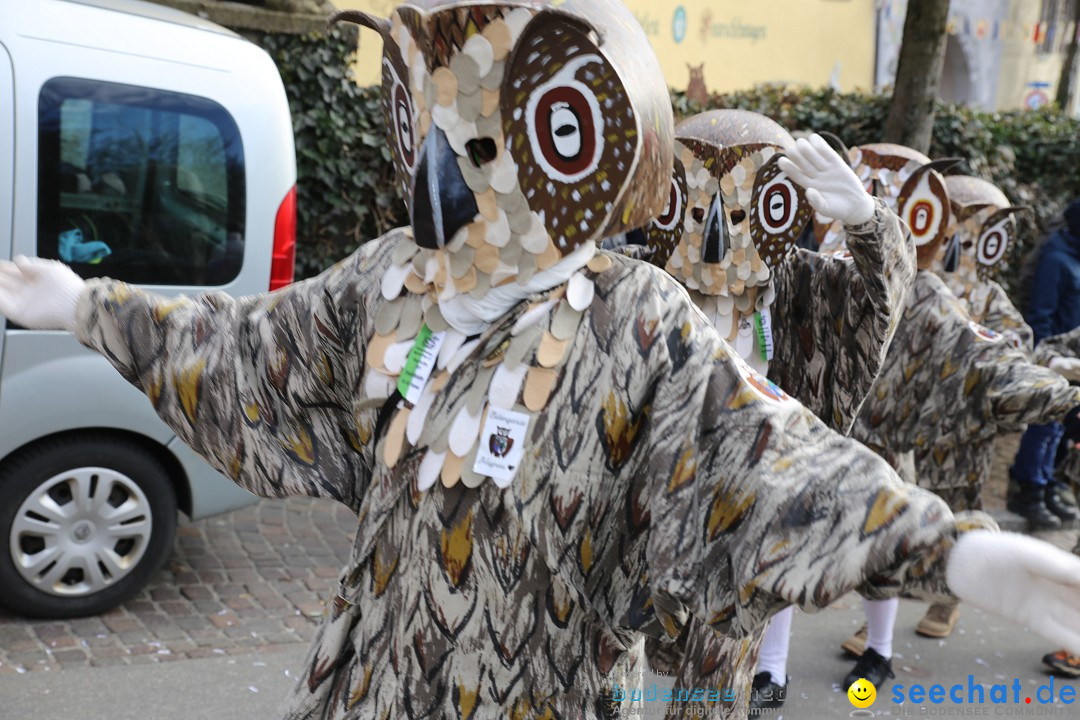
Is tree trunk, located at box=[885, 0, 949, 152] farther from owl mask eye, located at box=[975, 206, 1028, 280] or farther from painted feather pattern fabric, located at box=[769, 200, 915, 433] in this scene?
painted feather pattern fabric, located at box=[769, 200, 915, 433]

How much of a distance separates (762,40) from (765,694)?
12258mm

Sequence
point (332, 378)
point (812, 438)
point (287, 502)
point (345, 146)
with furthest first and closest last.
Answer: point (345, 146)
point (287, 502)
point (332, 378)
point (812, 438)

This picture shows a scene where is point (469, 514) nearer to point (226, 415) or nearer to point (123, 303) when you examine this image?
point (226, 415)

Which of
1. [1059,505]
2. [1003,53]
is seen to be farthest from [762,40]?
[1059,505]

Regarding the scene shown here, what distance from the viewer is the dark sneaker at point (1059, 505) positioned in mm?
7195

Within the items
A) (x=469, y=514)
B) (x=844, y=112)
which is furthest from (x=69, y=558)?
(x=844, y=112)

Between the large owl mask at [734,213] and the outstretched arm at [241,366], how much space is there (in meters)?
1.48

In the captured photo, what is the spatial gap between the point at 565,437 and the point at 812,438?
15.2 inches

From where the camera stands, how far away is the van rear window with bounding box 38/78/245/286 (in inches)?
157

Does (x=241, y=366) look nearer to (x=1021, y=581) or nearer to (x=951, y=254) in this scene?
(x=1021, y=581)

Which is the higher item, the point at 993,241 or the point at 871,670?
the point at 993,241

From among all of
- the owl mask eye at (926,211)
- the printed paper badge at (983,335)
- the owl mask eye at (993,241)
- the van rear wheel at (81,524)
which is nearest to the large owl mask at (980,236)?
the owl mask eye at (993,241)

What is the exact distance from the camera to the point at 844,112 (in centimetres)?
852

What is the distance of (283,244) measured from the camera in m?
4.51
